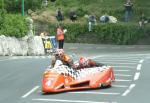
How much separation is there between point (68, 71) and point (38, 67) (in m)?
7.83

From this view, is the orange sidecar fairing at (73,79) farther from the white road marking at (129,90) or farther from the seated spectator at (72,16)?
the seated spectator at (72,16)

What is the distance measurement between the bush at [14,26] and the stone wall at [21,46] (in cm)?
49

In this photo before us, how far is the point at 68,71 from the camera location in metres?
19.6

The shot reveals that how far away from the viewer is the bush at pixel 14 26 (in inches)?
1481

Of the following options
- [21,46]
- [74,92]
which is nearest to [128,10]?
[21,46]

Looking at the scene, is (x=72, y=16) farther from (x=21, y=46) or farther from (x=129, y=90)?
(x=129, y=90)

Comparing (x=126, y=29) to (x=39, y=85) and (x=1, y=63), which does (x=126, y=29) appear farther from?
(x=39, y=85)

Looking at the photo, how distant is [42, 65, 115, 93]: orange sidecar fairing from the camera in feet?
62.6

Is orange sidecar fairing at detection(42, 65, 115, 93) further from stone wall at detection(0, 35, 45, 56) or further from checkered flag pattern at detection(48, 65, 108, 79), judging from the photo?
stone wall at detection(0, 35, 45, 56)

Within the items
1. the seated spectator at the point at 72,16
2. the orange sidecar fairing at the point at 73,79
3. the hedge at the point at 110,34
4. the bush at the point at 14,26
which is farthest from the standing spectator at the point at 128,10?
the orange sidecar fairing at the point at 73,79

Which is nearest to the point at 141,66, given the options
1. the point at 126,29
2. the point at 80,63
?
the point at 80,63

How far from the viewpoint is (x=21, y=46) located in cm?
3712

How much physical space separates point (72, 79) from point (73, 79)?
44 millimetres

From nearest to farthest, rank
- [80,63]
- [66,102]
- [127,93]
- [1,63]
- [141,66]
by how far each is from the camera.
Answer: [66,102], [127,93], [80,63], [141,66], [1,63]
